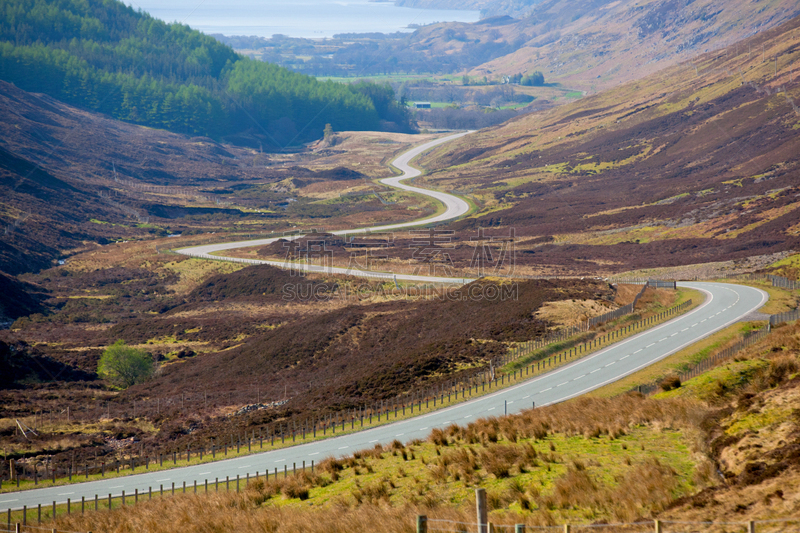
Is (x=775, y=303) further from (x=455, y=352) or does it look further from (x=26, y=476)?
(x=26, y=476)

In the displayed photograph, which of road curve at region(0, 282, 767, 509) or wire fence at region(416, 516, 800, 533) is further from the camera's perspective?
road curve at region(0, 282, 767, 509)

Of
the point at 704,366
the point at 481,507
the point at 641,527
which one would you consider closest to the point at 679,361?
the point at 704,366

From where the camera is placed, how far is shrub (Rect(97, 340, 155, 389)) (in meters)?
52.1

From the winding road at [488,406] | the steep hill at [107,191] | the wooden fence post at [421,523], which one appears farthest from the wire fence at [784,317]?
the steep hill at [107,191]

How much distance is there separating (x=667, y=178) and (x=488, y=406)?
123590 millimetres

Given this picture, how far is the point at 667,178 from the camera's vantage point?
142625 millimetres

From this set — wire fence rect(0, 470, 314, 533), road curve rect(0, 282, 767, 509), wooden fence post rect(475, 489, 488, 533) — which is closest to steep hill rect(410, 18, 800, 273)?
road curve rect(0, 282, 767, 509)

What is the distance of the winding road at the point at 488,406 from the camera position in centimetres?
2644

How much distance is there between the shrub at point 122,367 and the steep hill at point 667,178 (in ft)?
170

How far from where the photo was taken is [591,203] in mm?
132875

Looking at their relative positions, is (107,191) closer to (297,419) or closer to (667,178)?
(667,178)

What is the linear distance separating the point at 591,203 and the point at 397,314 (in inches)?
3334

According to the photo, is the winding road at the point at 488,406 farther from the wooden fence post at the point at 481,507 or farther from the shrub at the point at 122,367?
the shrub at the point at 122,367

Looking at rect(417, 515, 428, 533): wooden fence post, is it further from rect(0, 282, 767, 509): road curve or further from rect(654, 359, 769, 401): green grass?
rect(0, 282, 767, 509): road curve
